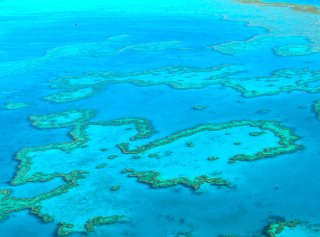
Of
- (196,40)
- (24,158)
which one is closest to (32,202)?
(24,158)

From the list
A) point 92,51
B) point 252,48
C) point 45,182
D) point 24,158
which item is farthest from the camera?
point 92,51

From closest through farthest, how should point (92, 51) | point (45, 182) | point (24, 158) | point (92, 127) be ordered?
point (45, 182)
point (24, 158)
point (92, 127)
point (92, 51)

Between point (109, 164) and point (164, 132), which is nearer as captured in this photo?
point (109, 164)

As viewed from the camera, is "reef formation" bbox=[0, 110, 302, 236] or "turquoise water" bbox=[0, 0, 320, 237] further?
"reef formation" bbox=[0, 110, 302, 236]

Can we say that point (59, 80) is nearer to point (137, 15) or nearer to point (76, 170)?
point (76, 170)

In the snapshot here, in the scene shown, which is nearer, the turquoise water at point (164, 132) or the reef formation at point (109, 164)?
the turquoise water at point (164, 132)

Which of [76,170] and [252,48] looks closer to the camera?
[76,170]

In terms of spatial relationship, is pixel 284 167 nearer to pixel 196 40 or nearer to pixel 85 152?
pixel 85 152
